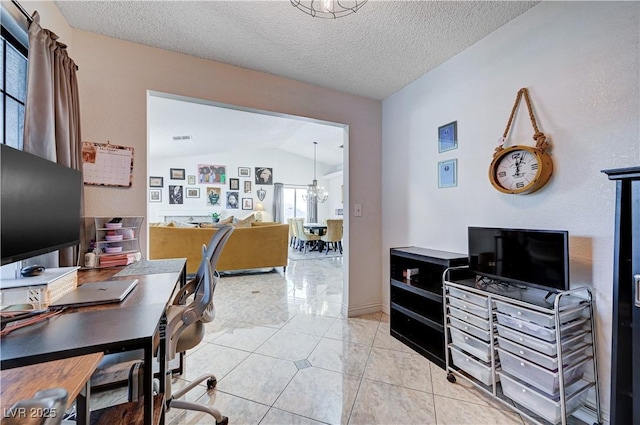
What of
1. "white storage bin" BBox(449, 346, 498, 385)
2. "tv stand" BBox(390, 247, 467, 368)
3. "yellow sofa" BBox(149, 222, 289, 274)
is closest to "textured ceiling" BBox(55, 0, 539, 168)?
"tv stand" BBox(390, 247, 467, 368)

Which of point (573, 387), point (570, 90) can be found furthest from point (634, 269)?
point (570, 90)

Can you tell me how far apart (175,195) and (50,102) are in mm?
7154

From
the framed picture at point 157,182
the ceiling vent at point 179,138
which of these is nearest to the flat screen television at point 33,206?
the ceiling vent at point 179,138

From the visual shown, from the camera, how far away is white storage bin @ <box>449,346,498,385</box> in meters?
1.53

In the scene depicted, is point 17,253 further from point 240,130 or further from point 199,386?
point 240,130

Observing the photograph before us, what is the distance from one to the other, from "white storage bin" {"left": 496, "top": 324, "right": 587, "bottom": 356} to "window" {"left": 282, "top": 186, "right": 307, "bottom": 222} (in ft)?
26.4

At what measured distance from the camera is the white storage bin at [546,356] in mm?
1276

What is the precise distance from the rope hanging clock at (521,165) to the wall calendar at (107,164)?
2.53 m

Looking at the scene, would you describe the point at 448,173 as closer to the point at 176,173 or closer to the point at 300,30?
the point at 300,30

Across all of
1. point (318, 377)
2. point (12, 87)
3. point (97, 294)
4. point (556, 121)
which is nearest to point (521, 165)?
point (556, 121)

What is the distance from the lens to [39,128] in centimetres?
135

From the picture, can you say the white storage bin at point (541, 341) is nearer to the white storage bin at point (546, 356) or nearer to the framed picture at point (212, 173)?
the white storage bin at point (546, 356)

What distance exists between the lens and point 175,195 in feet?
26.0

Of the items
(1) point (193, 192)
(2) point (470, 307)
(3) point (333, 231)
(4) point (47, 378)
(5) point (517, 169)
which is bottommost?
(2) point (470, 307)
